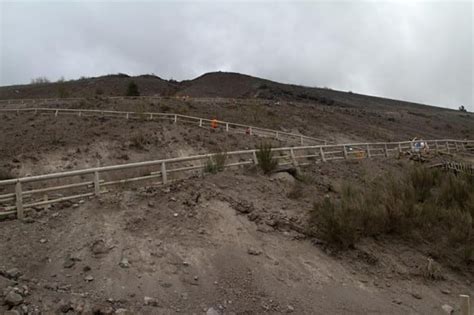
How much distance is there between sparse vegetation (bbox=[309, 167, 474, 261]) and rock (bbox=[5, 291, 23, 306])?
7.08m

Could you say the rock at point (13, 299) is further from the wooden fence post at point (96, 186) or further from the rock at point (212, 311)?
the wooden fence post at point (96, 186)

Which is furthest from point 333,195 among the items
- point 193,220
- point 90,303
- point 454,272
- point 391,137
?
point 391,137

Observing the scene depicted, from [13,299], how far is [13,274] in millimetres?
1078

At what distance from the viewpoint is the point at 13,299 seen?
6.59 m

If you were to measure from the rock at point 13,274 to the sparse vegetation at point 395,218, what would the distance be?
7.00m

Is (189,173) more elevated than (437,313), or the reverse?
(189,173)

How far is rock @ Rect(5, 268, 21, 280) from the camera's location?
748 centimetres

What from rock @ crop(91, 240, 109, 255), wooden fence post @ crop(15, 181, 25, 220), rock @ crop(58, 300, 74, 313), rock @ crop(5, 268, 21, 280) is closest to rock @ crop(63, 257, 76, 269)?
rock @ crop(91, 240, 109, 255)

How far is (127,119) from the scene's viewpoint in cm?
3366

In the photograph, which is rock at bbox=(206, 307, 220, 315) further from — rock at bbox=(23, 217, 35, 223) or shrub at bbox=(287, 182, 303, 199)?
shrub at bbox=(287, 182, 303, 199)

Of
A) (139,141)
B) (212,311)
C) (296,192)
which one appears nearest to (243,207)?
(296,192)

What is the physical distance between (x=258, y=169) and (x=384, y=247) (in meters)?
5.49

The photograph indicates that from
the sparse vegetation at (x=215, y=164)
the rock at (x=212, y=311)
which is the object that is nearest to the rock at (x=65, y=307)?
the rock at (x=212, y=311)

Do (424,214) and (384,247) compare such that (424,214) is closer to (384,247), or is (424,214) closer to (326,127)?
(384,247)
